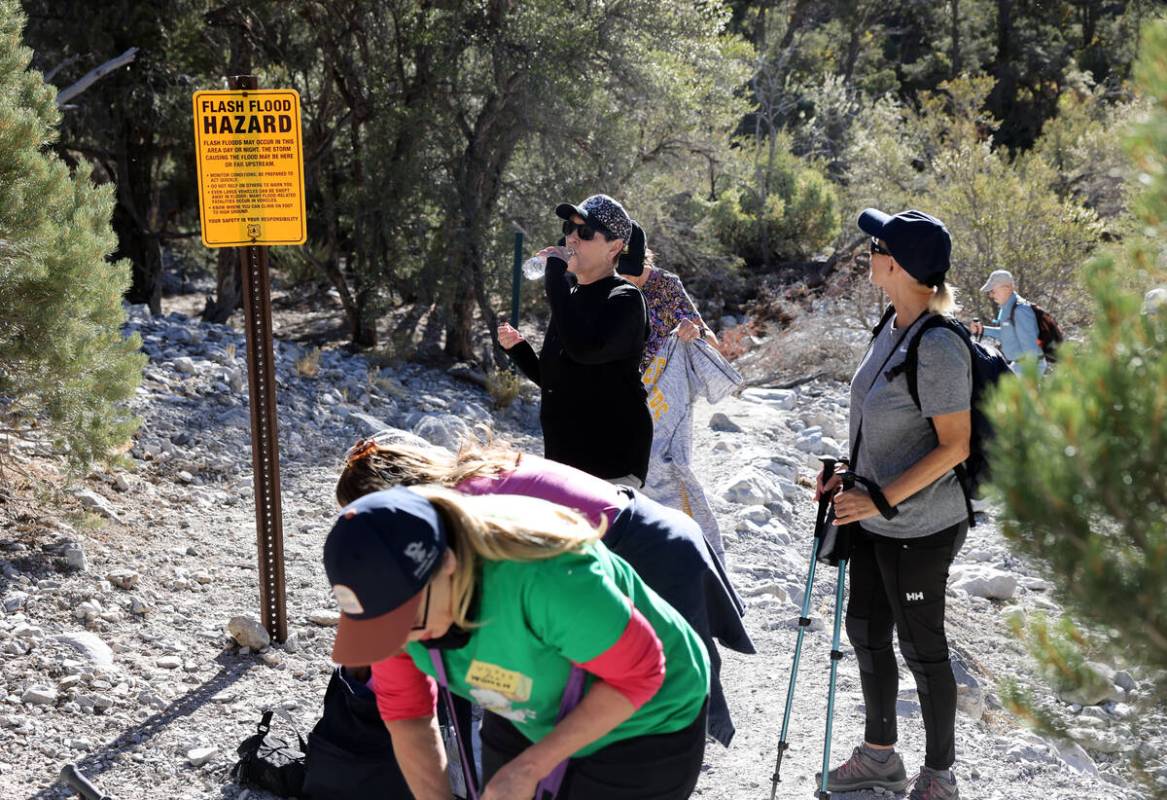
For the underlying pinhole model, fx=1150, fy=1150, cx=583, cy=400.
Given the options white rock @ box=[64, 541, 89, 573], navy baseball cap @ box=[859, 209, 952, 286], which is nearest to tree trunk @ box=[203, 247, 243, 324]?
white rock @ box=[64, 541, 89, 573]

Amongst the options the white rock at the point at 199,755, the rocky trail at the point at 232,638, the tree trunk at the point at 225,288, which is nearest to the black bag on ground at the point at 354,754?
the rocky trail at the point at 232,638

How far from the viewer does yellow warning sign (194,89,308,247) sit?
4.49m

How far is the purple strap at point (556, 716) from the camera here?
6.96ft

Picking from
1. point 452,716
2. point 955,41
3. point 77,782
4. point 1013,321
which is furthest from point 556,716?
point 955,41

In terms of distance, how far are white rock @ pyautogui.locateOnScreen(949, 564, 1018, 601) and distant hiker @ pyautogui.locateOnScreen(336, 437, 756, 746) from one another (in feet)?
15.6

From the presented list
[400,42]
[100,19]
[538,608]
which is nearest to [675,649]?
[538,608]

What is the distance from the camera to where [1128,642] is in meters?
1.72

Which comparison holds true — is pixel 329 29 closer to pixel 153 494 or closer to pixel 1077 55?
pixel 153 494

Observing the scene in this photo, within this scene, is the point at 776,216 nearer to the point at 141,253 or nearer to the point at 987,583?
the point at 141,253

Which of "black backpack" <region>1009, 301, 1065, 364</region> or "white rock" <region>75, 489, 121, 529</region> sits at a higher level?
"black backpack" <region>1009, 301, 1065, 364</region>

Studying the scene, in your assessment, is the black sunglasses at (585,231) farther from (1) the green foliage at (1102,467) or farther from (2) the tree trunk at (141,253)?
(2) the tree trunk at (141,253)

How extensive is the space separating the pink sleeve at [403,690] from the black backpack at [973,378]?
71.8 inches

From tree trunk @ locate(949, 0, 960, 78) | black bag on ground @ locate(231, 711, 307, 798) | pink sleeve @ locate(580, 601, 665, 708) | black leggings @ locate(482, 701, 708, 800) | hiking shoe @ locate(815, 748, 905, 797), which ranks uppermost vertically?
tree trunk @ locate(949, 0, 960, 78)

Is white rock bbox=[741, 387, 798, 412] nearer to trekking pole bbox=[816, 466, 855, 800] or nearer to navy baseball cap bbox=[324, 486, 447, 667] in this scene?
trekking pole bbox=[816, 466, 855, 800]
